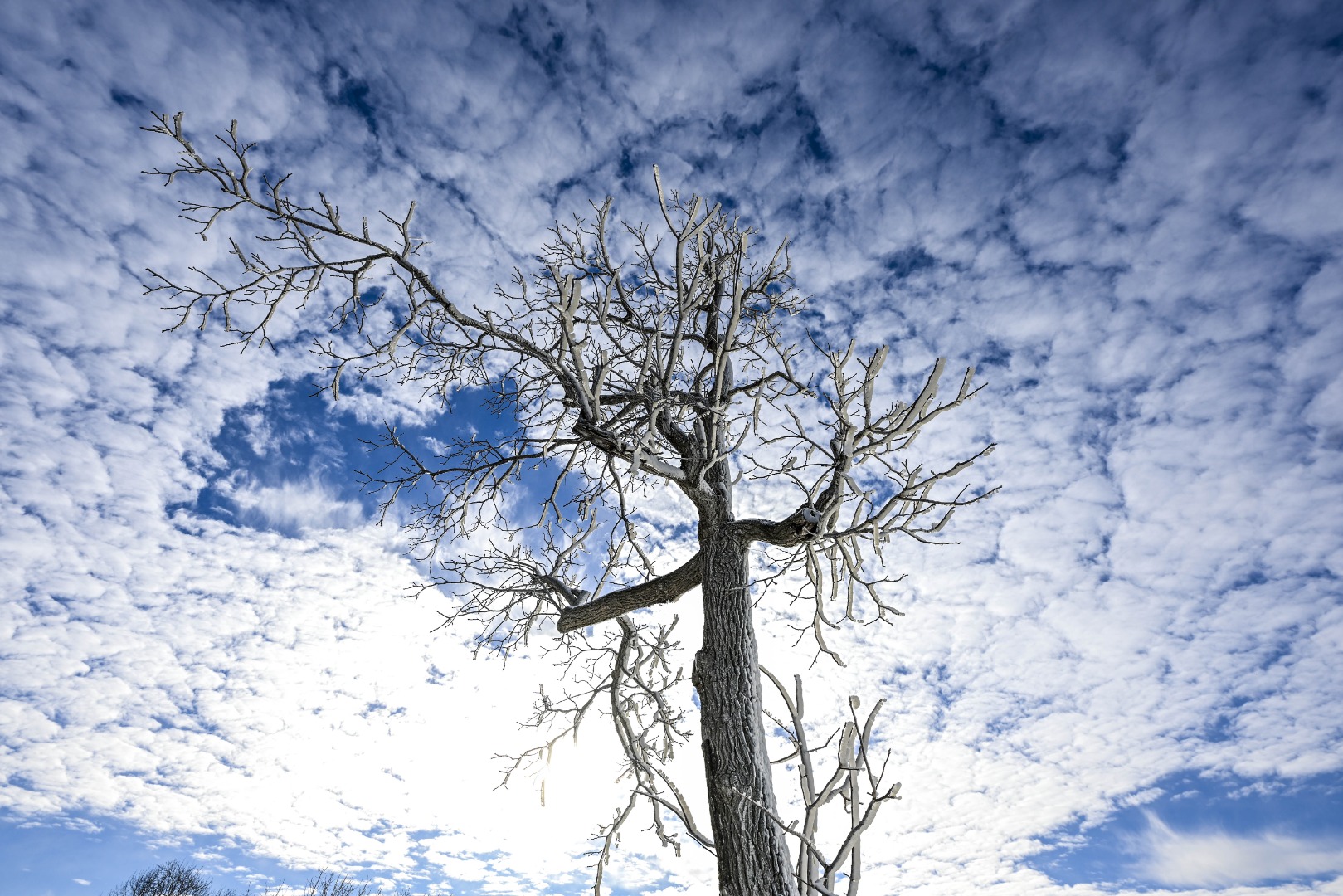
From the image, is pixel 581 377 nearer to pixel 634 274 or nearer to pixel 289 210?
pixel 289 210

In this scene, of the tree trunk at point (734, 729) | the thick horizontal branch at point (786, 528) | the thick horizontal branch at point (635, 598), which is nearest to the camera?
the tree trunk at point (734, 729)

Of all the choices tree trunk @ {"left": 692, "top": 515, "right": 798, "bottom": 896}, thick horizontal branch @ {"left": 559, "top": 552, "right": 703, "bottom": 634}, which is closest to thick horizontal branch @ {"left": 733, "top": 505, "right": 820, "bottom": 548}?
tree trunk @ {"left": 692, "top": 515, "right": 798, "bottom": 896}

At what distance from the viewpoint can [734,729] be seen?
3.27m

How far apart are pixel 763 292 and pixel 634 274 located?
0.93 metres

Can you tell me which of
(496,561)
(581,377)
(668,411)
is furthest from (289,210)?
(496,561)

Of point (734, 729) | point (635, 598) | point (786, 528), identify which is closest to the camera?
point (734, 729)

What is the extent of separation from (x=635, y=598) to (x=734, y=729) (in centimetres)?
114

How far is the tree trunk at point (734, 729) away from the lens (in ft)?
9.50

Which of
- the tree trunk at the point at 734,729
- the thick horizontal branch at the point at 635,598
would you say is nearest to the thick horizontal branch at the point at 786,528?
the tree trunk at the point at 734,729

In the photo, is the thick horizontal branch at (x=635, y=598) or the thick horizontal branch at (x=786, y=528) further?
the thick horizontal branch at (x=635, y=598)

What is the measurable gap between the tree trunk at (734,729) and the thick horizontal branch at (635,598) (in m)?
0.18

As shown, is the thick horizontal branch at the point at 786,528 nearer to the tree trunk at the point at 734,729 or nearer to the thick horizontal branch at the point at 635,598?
the tree trunk at the point at 734,729

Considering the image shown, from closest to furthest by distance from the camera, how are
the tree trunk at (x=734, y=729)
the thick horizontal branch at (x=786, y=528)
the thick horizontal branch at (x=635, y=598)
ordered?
the tree trunk at (x=734, y=729) → the thick horizontal branch at (x=786, y=528) → the thick horizontal branch at (x=635, y=598)

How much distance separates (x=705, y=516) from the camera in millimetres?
4051
